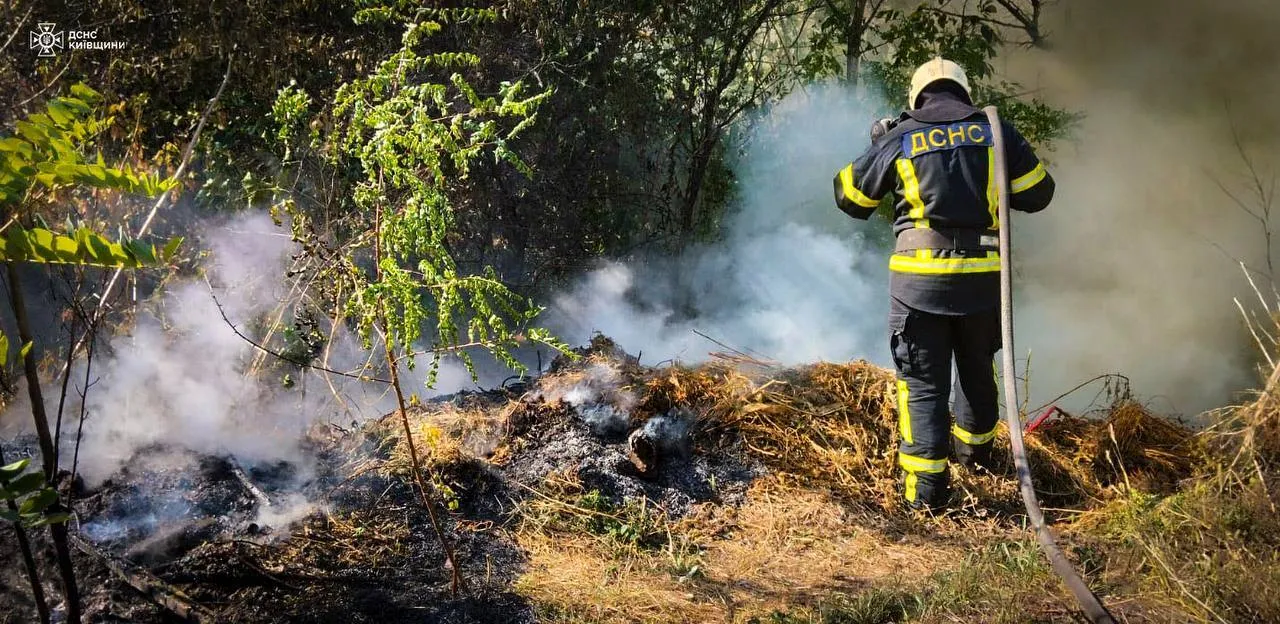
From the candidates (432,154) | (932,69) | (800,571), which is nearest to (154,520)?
(432,154)

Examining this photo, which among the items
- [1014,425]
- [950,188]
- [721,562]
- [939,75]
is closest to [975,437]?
[1014,425]

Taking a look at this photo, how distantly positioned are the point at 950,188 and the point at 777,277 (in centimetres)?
362

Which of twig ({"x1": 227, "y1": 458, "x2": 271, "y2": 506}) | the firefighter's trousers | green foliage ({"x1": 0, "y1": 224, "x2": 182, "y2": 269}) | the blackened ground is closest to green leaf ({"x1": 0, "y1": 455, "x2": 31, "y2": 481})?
green foliage ({"x1": 0, "y1": 224, "x2": 182, "y2": 269})

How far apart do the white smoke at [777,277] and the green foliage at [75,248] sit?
4971 millimetres

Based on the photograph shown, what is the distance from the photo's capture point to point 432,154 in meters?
2.80

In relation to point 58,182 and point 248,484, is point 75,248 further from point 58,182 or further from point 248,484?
point 248,484

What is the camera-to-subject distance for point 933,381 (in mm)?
3914

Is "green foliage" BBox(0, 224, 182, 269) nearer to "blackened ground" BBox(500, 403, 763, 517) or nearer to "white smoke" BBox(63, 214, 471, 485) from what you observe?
"blackened ground" BBox(500, 403, 763, 517)

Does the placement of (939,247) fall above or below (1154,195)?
below

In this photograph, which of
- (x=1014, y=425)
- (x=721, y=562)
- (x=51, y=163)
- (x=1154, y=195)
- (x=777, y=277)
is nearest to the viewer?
(x=51, y=163)

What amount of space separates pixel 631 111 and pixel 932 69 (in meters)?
2.98

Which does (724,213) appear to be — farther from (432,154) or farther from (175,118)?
(432,154)

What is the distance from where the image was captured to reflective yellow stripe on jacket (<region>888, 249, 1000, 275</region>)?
3791 millimetres

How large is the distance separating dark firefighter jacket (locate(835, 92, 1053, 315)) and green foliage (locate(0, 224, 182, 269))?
3.10 metres
